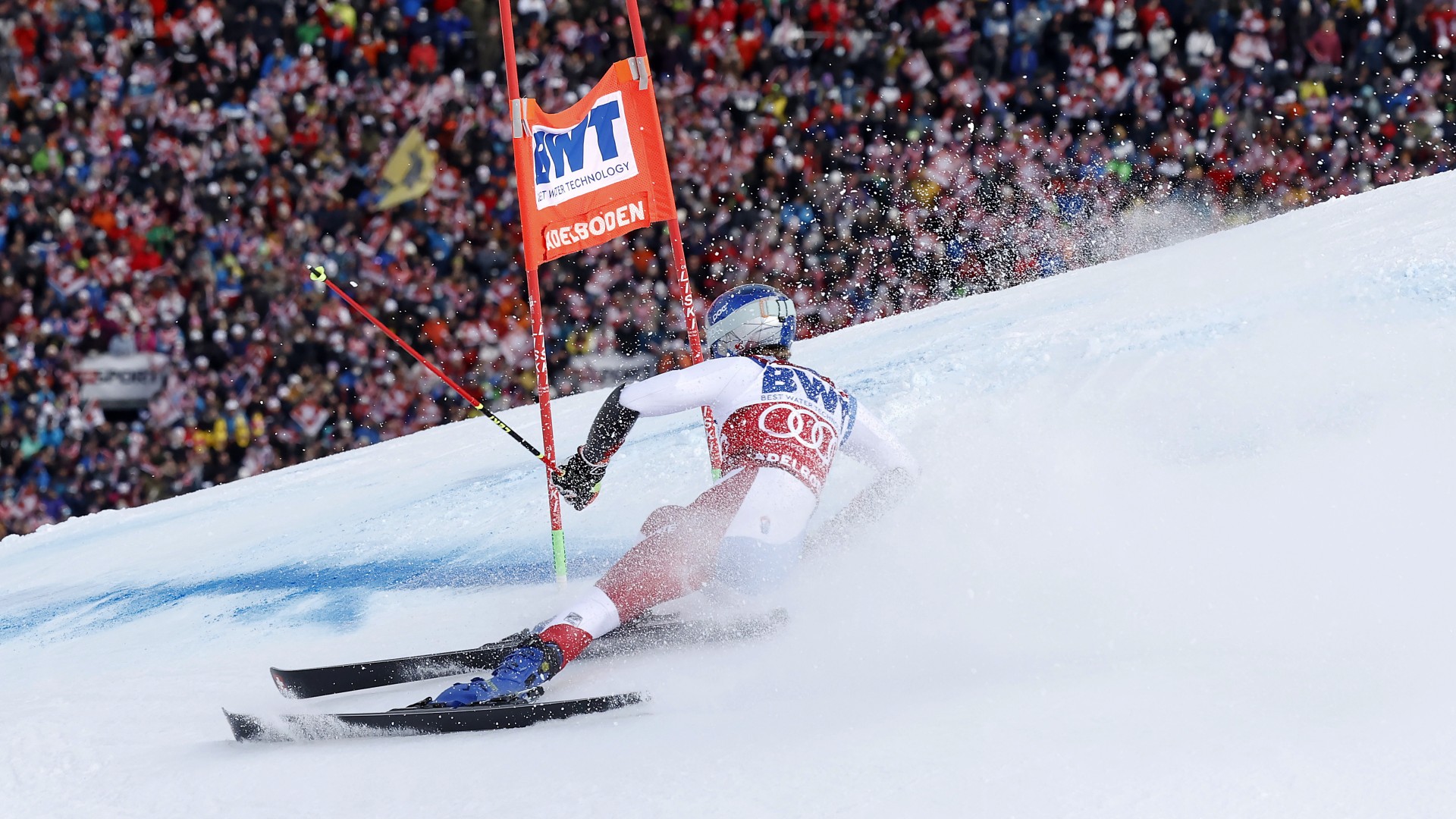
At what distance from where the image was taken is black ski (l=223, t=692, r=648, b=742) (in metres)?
3.17

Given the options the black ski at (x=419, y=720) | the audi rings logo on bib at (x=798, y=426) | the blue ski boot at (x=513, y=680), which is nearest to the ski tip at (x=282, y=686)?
the black ski at (x=419, y=720)

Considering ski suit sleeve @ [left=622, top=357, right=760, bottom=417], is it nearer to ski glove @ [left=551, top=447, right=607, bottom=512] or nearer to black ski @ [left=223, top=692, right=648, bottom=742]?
ski glove @ [left=551, top=447, right=607, bottom=512]

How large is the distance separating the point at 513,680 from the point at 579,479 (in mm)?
727

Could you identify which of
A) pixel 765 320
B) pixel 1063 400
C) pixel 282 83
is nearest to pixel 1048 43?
pixel 1063 400

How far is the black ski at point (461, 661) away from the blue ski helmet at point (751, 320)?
0.83 metres

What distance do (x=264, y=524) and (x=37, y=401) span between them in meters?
4.18

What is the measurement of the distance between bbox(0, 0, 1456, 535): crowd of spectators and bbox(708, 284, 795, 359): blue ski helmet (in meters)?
5.32

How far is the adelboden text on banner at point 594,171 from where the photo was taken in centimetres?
458

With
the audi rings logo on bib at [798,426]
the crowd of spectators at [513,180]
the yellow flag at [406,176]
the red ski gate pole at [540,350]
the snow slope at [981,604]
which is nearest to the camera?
the snow slope at [981,604]

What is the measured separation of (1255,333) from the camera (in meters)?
5.43

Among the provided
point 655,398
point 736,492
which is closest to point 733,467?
Result: point 736,492

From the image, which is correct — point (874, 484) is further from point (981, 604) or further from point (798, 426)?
point (981, 604)

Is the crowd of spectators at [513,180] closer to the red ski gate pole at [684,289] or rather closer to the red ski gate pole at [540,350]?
the red ski gate pole at [684,289]

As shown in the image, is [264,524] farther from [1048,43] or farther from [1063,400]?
[1048,43]
